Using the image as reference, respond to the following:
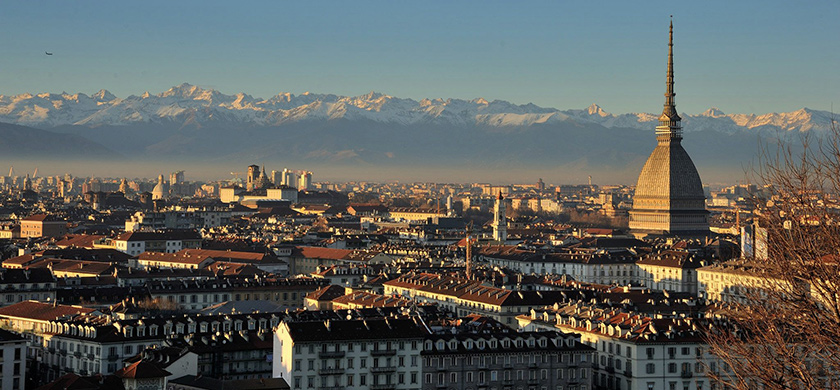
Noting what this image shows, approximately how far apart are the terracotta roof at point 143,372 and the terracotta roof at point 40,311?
14298 mm

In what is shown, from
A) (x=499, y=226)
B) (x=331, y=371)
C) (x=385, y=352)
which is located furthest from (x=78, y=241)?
(x=331, y=371)

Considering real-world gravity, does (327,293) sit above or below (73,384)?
above

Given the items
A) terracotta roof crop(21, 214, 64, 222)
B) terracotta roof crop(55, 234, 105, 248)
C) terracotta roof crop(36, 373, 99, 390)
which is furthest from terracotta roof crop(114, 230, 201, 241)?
terracotta roof crop(36, 373, 99, 390)

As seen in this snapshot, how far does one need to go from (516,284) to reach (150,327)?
2940 cm

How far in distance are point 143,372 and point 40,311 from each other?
18.0 metres

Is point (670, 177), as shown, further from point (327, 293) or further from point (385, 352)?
point (385, 352)

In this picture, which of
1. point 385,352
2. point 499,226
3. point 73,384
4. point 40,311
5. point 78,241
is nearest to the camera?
point 73,384

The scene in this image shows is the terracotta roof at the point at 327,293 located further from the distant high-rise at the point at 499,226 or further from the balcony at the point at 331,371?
the distant high-rise at the point at 499,226

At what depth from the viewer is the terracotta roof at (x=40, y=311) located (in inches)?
2254

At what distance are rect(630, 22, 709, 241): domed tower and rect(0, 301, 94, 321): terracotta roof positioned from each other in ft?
373

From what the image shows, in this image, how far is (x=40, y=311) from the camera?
58688 millimetres

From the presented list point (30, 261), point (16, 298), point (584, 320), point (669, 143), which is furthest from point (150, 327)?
point (669, 143)

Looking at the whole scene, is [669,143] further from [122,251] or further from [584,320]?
[584,320]

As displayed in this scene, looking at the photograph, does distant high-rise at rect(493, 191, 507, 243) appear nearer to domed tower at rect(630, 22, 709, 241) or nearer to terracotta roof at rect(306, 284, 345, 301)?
domed tower at rect(630, 22, 709, 241)
